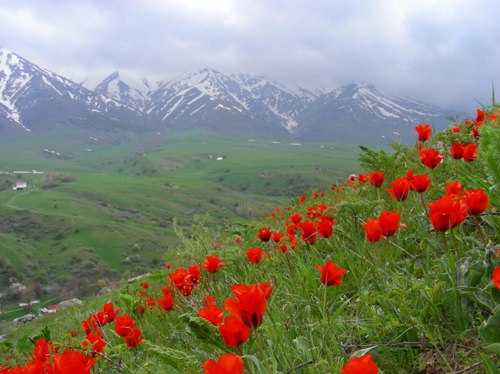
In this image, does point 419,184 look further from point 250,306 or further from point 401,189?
point 250,306

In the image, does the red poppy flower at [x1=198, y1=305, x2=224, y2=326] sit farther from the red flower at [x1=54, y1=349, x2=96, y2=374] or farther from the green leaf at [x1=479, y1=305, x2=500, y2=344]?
the green leaf at [x1=479, y1=305, x2=500, y2=344]

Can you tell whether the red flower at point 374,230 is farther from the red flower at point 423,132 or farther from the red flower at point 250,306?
the red flower at point 423,132

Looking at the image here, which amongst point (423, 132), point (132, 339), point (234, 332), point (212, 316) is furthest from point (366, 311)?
point (423, 132)

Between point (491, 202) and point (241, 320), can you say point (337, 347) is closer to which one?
point (241, 320)

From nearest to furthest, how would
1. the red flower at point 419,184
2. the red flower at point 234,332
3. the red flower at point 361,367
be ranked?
the red flower at point 361,367, the red flower at point 234,332, the red flower at point 419,184

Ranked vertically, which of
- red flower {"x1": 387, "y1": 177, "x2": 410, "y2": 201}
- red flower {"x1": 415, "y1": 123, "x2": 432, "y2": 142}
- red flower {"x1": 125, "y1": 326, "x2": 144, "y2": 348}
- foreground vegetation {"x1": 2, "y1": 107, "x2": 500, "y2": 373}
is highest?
red flower {"x1": 415, "y1": 123, "x2": 432, "y2": 142}

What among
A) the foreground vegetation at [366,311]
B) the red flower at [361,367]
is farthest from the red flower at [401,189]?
the red flower at [361,367]

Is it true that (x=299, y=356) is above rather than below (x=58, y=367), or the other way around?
below

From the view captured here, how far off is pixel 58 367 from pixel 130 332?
1.66 metres

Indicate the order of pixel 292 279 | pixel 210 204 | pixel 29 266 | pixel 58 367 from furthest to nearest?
pixel 210 204, pixel 29 266, pixel 292 279, pixel 58 367

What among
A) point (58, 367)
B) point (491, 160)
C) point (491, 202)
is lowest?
point (58, 367)

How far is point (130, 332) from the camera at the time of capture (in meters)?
3.31

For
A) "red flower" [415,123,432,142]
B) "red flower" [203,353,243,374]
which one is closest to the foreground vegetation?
"red flower" [203,353,243,374]

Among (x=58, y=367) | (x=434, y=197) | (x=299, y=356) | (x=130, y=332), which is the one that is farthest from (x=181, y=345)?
(x=434, y=197)
